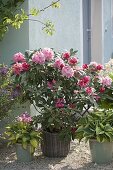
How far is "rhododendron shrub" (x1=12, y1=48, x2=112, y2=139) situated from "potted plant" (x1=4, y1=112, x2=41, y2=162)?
224 mm

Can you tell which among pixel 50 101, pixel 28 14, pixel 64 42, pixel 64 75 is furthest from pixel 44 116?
pixel 64 42

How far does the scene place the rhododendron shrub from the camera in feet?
18.7

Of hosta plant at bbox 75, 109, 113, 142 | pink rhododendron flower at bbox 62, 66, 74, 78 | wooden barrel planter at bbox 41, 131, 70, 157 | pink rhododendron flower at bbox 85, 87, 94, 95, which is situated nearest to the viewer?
hosta plant at bbox 75, 109, 113, 142

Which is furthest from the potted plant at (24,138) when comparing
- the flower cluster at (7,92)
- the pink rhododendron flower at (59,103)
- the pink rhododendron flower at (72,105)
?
the pink rhododendron flower at (72,105)

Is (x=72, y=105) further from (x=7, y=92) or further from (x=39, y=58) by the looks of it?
(x=7, y=92)

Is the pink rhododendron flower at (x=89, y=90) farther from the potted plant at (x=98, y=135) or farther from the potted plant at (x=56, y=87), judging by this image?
the potted plant at (x=98, y=135)

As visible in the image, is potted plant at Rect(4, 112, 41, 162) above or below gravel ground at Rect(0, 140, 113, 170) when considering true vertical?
above

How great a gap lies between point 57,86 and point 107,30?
19.8 feet

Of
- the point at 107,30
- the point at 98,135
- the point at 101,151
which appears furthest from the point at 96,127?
the point at 107,30

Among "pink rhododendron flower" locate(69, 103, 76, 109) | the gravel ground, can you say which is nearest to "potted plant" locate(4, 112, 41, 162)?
the gravel ground

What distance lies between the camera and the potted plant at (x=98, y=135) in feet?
18.0

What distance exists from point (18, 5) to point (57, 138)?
7.78ft

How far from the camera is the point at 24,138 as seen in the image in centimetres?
563

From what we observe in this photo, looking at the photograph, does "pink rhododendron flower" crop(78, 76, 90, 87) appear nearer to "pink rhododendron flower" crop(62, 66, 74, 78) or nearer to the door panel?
"pink rhododendron flower" crop(62, 66, 74, 78)
